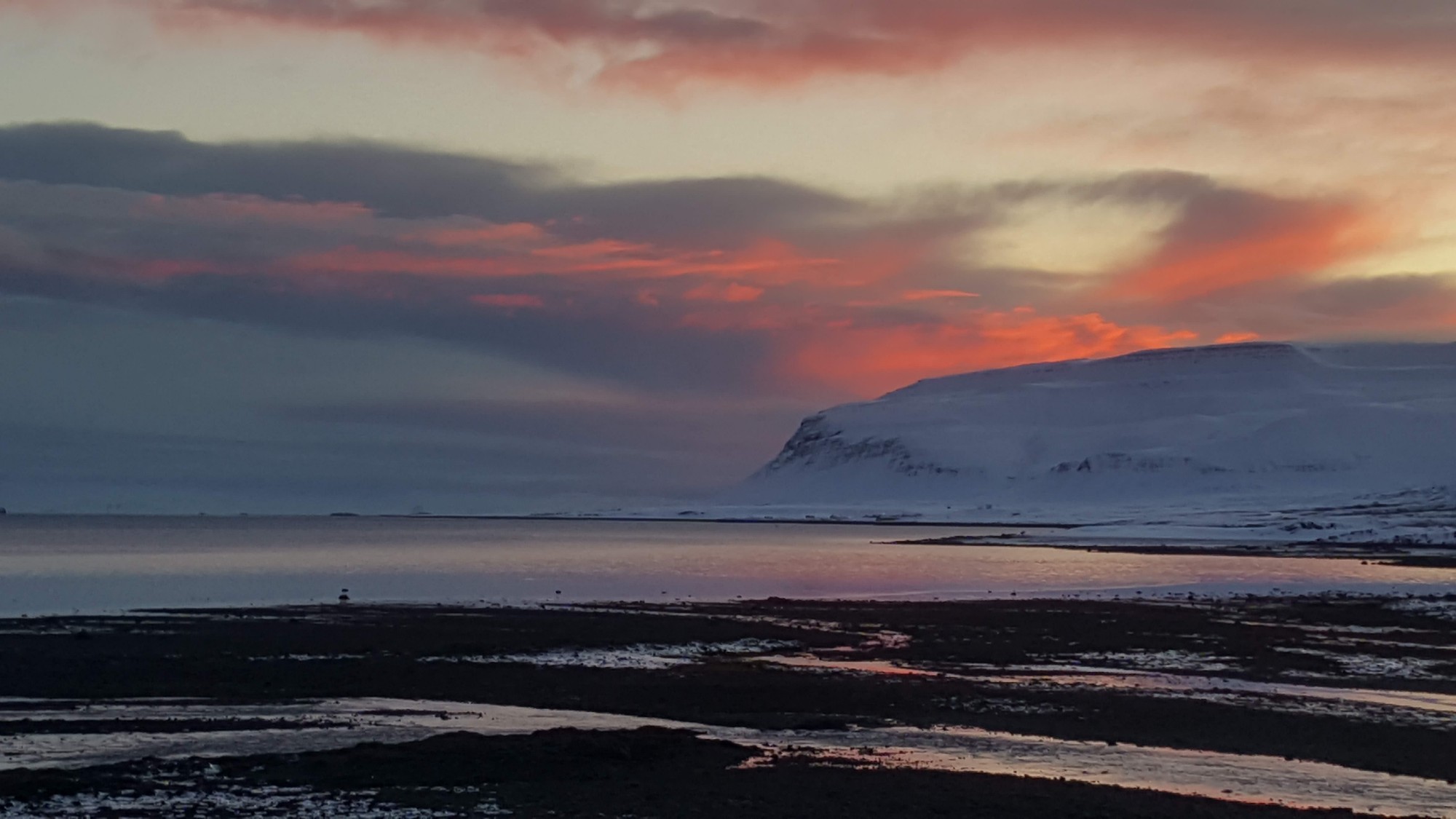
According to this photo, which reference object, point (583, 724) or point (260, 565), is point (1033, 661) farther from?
point (260, 565)

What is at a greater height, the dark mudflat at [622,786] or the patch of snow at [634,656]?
the patch of snow at [634,656]

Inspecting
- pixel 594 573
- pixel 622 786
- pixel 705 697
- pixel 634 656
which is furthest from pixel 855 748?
pixel 594 573

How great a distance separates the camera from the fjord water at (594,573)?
4941 cm

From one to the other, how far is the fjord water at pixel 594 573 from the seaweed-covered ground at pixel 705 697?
8.33 meters

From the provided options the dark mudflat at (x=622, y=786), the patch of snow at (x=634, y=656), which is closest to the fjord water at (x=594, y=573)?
the patch of snow at (x=634, y=656)

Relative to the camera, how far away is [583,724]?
2144 centimetres

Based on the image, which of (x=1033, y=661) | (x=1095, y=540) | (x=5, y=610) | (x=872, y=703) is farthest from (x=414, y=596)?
(x=1095, y=540)

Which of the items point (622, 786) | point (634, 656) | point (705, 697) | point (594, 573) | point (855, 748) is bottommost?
point (855, 748)

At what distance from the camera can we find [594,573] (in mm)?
63188

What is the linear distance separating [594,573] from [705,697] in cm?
3941

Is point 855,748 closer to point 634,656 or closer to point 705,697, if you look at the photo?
point 705,697

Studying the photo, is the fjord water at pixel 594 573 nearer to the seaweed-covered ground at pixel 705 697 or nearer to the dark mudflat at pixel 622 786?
the seaweed-covered ground at pixel 705 697

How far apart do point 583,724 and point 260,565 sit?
170 feet

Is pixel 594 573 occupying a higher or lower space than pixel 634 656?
higher
